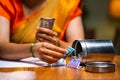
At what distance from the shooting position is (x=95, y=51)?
1.16 meters

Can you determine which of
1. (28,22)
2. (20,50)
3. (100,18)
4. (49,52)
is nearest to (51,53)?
(49,52)

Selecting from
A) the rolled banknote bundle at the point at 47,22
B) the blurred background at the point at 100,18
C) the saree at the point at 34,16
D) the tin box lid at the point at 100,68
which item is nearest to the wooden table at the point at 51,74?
the tin box lid at the point at 100,68

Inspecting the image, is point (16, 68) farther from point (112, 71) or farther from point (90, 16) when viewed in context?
point (90, 16)

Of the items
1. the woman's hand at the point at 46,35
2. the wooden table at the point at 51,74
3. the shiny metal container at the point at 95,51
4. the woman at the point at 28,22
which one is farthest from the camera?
the woman at the point at 28,22

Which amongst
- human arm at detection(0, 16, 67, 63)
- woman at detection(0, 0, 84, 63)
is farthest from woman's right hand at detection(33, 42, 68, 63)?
woman at detection(0, 0, 84, 63)

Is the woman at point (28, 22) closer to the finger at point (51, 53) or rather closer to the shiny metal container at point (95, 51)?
the finger at point (51, 53)

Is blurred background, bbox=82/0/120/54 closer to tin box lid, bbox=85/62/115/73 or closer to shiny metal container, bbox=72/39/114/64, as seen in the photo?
shiny metal container, bbox=72/39/114/64

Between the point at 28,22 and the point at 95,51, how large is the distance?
55 cm

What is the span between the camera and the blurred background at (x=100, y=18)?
8.98 ft

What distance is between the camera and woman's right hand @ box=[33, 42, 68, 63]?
1178 millimetres

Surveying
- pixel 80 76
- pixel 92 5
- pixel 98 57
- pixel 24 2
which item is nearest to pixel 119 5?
pixel 92 5

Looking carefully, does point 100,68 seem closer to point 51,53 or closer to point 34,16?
point 51,53

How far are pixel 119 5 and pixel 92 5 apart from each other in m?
0.26

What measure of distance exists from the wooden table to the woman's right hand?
69 mm
